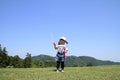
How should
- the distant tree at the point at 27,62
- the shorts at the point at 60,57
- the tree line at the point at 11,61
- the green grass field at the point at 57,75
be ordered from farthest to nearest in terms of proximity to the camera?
the distant tree at the point at 27,62
the tree line at the point at 11,61
the shorts at the point at 60,57
the green grass field at the point at 57,75

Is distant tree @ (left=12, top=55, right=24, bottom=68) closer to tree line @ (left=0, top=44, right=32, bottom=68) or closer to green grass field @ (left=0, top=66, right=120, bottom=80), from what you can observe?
tree line @ (left=0, top=44, right=32, bottom=68)

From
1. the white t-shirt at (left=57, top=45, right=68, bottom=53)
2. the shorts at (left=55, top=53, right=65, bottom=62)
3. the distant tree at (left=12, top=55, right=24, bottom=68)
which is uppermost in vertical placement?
the distant tree at (left=12, top=55, right=24, bottom=68)

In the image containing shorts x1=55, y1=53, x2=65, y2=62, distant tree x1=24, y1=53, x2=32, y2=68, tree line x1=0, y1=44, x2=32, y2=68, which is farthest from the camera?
distant tree x1=24, y1=53, x2=32, y2=68

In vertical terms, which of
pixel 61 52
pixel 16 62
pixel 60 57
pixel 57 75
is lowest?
pixel 57 75

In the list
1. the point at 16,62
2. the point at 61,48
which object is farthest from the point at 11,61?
the point at 61,48

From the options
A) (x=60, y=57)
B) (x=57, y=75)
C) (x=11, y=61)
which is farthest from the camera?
(x=11, y=61)

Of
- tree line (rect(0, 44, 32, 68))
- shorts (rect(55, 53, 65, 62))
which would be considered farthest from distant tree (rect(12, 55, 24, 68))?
shorts (rect(55, 53, 65, 62))

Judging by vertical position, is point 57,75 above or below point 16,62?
below

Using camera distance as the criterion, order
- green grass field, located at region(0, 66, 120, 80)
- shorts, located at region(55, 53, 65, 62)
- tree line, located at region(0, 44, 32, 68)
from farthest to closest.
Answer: tree line, located at region(0, 44, 32, 68)
shorts, located at region(55, 53, 65, 62)
green grass field, located at region(0, 66, 120, 80)

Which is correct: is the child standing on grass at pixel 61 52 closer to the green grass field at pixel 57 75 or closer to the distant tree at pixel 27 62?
the green grass field at pixel 57 75

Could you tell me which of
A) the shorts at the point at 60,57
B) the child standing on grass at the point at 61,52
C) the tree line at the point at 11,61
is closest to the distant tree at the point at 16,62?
the tree line at the point at 11,61

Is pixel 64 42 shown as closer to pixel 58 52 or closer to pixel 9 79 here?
pixel 58 52

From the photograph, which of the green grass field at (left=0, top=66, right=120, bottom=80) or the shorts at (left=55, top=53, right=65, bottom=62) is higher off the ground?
the shorts at (left=55, top=53, right=65, bottom=62)

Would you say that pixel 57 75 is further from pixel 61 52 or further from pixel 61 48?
pixel 61 48
